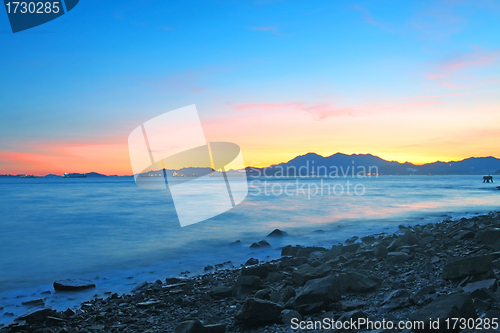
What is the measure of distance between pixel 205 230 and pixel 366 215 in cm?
1174

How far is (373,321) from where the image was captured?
12.1ft

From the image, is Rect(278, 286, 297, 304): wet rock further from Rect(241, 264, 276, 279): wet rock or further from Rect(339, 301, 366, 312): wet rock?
Rect(241, 264, 276, 279): wet rock

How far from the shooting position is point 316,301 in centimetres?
460

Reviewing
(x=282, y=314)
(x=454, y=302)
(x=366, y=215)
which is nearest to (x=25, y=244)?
(x=282, y=314)

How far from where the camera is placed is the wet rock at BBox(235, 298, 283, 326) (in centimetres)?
436

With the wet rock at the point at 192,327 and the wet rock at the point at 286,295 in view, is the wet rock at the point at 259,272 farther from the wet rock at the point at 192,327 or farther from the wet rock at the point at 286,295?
the wet rock at the point at 192,327

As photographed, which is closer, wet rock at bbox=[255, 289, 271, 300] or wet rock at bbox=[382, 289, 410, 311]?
wet rock at bbox=[382, 289, 410, 311]

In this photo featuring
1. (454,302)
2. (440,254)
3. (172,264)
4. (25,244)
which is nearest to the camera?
(454,302)

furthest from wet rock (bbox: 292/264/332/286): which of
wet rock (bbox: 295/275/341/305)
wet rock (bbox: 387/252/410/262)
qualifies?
wet rock (bbox: 387/252/410/262)

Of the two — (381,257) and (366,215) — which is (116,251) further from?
(366,215)

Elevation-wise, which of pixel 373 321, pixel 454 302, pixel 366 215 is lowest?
pixel 366 215

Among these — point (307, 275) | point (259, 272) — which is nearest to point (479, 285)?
point (307, 275)

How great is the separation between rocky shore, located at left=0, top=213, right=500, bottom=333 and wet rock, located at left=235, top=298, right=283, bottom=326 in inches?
0.5

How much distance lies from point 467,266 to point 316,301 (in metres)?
2.31
